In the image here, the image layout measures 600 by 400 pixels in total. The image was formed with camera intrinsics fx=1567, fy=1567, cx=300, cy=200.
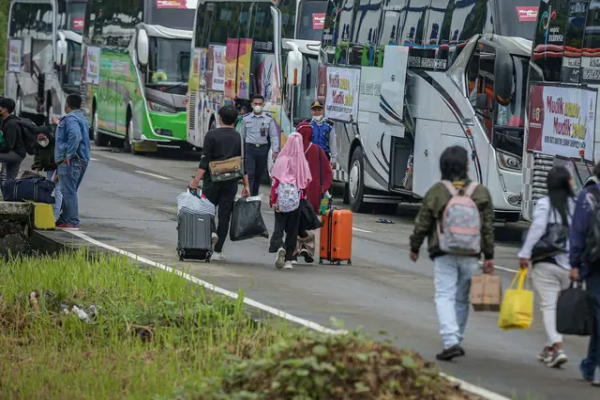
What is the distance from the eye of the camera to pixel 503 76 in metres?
20.1

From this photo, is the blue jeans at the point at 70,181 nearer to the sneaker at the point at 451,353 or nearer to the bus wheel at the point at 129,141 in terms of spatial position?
the sneaker at the point at 451,353

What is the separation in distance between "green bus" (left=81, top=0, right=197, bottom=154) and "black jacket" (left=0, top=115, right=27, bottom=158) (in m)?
15.1

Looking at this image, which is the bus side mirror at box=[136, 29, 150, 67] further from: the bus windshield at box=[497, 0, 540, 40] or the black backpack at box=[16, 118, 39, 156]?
the bus windshield at box=[497, 0, 540, 40]

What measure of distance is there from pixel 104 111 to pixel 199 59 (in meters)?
7.10

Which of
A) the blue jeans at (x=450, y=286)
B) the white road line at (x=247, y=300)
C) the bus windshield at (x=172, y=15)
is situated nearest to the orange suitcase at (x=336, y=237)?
the white road line at (x=247, y=300)

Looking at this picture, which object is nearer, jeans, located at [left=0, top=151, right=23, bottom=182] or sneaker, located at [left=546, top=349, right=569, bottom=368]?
sneaker, located at [left=546, top=349, right=569, bottom=368]

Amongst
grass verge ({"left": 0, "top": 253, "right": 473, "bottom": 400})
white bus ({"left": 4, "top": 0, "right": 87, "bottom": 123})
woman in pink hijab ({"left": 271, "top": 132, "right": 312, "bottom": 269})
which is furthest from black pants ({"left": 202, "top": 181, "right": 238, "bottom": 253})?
white bus ({"left": 4, "top": 0, "right": 87, "bottom": 123})

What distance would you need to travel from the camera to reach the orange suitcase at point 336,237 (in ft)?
55.6

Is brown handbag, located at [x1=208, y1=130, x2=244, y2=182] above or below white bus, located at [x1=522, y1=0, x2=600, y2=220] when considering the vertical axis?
below

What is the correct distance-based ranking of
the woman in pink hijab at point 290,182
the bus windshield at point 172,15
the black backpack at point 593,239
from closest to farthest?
the black backpack at point 593,239 → the woman in pink hijab at point 290,182 → the bus windshield at point 172,15

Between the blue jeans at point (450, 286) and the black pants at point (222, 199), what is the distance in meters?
6.01

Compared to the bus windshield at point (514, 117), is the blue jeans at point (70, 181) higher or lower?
lower

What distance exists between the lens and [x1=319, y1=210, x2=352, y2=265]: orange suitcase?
1694 centimetres

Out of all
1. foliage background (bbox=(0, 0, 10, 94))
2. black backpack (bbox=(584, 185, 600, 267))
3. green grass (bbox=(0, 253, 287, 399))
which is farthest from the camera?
foliage background (bbox=(0, 0, 10, 94))
